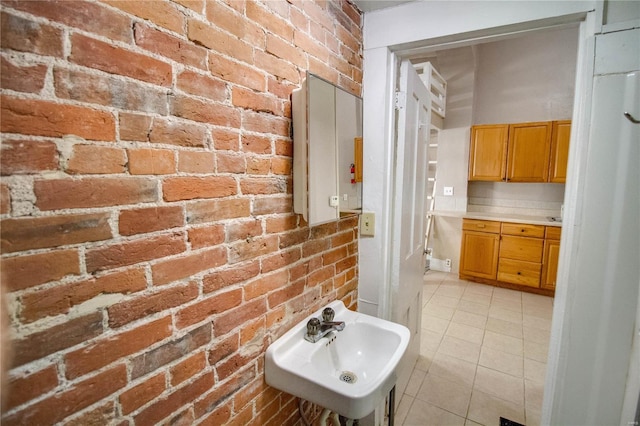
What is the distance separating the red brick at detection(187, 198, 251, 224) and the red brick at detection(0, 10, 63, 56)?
414 mm

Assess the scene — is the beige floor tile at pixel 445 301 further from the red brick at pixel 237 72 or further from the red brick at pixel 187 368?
the red brick at pixel 237 72

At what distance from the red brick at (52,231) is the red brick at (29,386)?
24 cm

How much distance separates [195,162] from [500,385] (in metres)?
2.62

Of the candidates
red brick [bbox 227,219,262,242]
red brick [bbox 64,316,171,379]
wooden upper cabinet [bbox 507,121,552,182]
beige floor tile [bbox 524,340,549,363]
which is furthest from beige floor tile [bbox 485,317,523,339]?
red brick [bbox 64,316,171,379]

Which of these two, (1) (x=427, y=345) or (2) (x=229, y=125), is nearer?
(2) (x=229, y=125)

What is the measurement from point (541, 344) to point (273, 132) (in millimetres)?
3121

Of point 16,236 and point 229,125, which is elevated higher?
point 229,125

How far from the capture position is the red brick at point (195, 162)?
79 cm

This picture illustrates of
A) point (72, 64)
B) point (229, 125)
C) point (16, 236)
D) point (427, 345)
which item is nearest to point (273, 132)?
point (229, 125)

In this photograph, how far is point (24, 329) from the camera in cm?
54

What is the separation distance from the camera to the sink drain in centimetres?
129

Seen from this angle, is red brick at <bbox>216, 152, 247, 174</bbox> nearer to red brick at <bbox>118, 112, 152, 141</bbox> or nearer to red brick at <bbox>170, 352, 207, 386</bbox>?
red brick at <bbox>118, 112, 152, 141</bbox>

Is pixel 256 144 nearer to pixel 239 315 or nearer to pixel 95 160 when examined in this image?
pixel 95 160

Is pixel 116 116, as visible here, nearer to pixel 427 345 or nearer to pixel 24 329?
pixel 24 329
